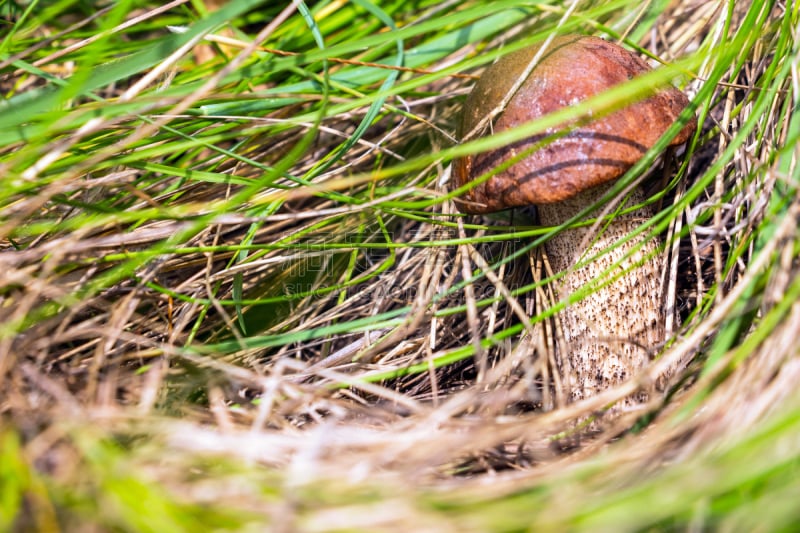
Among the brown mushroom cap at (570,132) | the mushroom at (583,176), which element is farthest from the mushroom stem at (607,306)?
the brown mushroom cap at (570,132)

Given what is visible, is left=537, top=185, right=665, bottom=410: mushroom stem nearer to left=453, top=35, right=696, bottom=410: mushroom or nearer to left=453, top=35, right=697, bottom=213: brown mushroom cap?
left=453, top=35, right=696, bottom=410: mushroom

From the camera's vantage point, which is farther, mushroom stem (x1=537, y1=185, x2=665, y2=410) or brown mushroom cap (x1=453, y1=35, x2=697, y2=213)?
mushroom stem (x1=537, y1=185, x2=665, y2=410)

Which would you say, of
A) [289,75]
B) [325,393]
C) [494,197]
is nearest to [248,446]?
[325,393]

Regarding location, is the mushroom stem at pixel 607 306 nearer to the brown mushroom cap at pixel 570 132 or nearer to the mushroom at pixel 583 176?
the mushroom at pixel 583 176

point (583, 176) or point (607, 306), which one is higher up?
point (583, 176)

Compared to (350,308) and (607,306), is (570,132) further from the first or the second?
(350,308)

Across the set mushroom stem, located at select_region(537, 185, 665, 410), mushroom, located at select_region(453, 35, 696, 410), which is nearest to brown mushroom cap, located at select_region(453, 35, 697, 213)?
mushroom, located at select_region(453, 35, 696, 410)

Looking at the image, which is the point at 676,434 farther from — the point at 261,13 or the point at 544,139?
the point at 261,13


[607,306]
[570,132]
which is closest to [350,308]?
[607,306]
